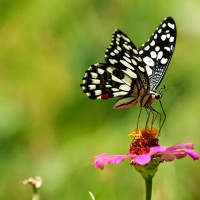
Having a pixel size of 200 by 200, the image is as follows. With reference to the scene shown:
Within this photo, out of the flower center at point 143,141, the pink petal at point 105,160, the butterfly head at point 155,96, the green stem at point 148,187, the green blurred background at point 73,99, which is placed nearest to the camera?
the green stem at point 148,187

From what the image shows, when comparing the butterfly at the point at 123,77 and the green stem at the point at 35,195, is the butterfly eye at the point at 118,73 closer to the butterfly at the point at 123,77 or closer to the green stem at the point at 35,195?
the butterfly at the point at 123,77

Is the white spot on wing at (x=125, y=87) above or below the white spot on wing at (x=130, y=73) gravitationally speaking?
below

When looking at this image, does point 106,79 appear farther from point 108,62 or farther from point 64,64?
point 64,64

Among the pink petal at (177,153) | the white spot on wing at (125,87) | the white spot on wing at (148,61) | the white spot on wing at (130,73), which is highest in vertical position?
the white spot on wing at (148,61)

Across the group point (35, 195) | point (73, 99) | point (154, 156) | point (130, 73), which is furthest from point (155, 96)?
point (73, 99)

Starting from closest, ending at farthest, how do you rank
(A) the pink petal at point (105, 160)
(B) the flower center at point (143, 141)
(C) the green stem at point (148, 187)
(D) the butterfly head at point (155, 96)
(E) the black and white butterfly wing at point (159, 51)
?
(C) the green stem at point (148, 187)
(A) the pink petal at point (105, 160)
(B) the flower center at point (143, 141)
(D) the butterfly head at point (155, 96)
(E) the black and white butterfly wing at point (159, 51)

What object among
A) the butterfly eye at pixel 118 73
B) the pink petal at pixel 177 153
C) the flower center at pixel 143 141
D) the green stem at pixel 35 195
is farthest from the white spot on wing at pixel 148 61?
the green stem at pixel 35 195

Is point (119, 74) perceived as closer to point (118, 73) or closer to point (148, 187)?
point (118, 73)
